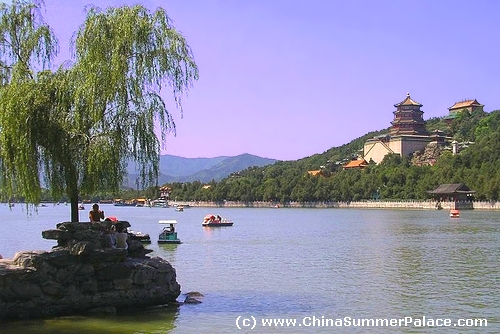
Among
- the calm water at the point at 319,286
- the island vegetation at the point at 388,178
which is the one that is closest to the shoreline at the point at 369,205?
the island vegetation at the point at 388,178

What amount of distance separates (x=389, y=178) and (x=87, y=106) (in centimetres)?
10287

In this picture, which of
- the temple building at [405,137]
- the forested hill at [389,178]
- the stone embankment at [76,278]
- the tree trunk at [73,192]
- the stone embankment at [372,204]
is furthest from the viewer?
the temple building at [405,137]

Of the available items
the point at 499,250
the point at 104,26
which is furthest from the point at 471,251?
the point at 104,26

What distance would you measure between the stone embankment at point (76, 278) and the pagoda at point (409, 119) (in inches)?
5129

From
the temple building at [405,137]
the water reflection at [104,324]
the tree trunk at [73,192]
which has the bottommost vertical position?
the water reflection at [104,324]

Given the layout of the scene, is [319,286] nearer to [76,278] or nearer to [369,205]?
[76,278]

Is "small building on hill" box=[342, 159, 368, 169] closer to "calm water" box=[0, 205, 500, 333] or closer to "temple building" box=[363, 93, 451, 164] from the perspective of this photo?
"temple building" box=[363, 93, 451, 164]

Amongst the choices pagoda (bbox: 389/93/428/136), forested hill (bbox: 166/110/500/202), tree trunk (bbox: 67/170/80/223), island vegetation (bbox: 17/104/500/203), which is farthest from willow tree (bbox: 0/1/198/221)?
pagoda (bbox: 389/93/428/136)

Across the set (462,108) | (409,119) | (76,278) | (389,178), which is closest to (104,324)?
(76,278)

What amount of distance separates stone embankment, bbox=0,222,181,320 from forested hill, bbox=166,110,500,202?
78943mm

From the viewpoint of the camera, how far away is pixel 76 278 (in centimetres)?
1476

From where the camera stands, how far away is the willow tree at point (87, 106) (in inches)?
596

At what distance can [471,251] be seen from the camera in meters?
32.2

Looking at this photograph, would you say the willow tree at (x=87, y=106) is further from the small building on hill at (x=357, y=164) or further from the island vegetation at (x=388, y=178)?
the small building on hill at (x=357, y=164)
